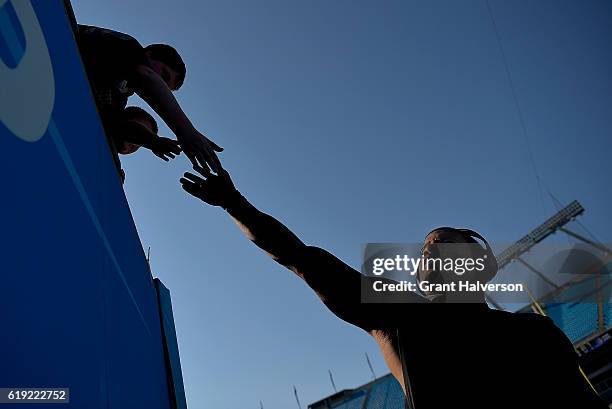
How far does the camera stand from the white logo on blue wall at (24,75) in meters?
0.52

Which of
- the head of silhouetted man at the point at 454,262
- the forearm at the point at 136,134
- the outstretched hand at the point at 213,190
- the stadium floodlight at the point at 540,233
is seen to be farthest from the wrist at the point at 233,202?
the stadium floodlight at the point at 540,233

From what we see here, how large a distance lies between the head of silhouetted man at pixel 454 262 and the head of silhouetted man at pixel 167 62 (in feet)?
3.72

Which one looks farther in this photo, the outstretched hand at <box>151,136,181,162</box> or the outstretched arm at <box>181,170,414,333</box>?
the outstretched hand at <box>151,136,181,162</box>

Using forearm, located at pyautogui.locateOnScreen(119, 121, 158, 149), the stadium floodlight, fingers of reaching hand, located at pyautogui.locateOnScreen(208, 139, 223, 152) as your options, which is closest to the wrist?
fingers of reaching hand, located at pyautogui.locateOnScreen(208, 139, 223, 152)

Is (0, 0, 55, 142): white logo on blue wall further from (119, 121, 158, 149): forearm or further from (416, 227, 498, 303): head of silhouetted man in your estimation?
(416, 227, 498, 303): head of silhouetted man

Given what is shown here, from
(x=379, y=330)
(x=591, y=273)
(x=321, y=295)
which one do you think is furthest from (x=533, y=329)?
(x=591, y=273)

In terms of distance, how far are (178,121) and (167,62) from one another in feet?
1.52

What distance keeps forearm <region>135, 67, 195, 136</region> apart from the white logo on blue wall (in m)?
0.40

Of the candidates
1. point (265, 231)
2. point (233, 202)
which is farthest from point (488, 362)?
point (233, 202)

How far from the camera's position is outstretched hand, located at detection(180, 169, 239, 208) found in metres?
1.11

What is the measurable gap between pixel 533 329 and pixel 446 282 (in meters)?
0.27

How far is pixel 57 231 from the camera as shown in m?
0.64

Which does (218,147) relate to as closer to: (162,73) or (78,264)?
(162,73)

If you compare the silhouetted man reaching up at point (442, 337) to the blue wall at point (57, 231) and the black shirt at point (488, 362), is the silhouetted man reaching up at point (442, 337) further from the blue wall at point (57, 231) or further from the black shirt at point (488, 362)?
the blue wall at point (57, 231)
